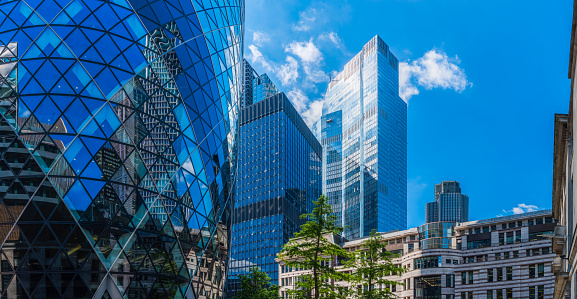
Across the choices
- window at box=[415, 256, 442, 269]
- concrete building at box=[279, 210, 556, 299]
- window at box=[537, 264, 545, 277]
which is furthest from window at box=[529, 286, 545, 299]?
window at box=[415, 256, 442, 269]

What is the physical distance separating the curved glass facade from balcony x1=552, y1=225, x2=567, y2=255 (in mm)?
66932

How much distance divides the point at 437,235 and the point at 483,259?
939 centimetres

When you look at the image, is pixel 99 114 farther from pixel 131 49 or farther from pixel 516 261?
pixel 516 261

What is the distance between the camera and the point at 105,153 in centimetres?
2884

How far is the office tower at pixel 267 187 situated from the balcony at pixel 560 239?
144 m

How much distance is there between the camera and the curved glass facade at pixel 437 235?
91.6 meters

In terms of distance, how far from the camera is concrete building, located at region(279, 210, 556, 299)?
80.0 m

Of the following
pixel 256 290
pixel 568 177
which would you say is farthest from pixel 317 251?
pixel 256 290

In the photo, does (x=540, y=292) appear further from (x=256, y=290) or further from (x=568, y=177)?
(x=568, y=177)

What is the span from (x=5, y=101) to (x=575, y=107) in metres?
27.0

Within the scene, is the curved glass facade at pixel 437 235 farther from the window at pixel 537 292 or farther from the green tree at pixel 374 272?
the green tree at pixel 374 272

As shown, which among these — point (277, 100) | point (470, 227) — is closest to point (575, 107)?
point (470, 227)

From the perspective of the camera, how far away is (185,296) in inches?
1268

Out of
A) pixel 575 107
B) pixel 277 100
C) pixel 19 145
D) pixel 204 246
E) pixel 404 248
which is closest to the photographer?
pixel 575 107
